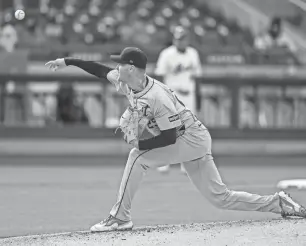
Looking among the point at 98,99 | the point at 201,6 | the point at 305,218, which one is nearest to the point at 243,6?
the point at 201,6

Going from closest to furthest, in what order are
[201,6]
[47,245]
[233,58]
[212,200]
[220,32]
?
[47,245] → [212,200] → [233,58] → [220,32] → [201,6]

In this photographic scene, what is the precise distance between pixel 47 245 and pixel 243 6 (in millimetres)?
19740

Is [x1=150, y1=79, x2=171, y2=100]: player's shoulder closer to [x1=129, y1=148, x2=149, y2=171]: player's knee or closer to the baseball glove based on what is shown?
the baseball glove

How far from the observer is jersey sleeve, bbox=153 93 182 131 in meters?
6.28

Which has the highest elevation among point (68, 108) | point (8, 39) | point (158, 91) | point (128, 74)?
point (8, 39)

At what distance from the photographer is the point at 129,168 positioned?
6.57 meters

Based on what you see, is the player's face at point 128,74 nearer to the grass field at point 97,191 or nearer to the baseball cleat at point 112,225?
the baseball cleat at point 112,225

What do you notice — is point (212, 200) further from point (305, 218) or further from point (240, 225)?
point (305, 218)

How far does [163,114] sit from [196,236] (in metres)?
1.01

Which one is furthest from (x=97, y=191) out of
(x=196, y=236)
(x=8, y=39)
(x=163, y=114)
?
(x=8, y=39)

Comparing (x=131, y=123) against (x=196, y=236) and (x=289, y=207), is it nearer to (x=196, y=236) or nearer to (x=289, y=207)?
(x=196, y=236)

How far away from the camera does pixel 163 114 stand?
6.27 metres

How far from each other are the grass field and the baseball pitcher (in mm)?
1083

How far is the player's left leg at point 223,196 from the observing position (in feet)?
22.1
